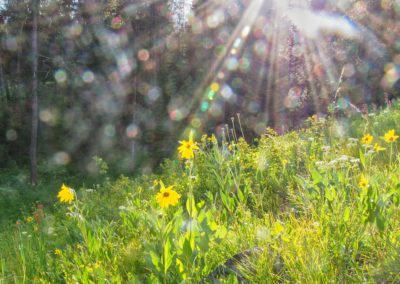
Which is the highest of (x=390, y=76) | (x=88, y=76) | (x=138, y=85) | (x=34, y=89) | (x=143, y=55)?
(x=143, y=55)

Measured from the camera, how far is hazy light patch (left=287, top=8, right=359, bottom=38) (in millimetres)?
19000

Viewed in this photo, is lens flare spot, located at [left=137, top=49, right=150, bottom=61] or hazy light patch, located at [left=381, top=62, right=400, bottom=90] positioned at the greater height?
lens flare spot, located at [left=137, top=49, right=150, bottom=61]

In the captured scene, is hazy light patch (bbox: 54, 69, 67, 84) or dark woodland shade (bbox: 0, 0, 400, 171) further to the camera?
hazy light patch (bbox: 54, 69, 67, 84)

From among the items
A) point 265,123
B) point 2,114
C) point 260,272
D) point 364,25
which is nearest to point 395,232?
point 260,272

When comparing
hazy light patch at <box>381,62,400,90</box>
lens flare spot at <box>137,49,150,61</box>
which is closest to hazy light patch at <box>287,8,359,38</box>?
hazy light patch at <box>381,62,400,90</box>

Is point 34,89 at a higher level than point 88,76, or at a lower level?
higher

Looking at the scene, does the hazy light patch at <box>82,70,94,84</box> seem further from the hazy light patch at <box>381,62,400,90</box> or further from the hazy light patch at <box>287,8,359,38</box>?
the hazy light patch at <box>381,62,400,90</box>

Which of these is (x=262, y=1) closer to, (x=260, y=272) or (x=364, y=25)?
(x=364, y=25)

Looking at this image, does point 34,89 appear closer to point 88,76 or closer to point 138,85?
point 88,76

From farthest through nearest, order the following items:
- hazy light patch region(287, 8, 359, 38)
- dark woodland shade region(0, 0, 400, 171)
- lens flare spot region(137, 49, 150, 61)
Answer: hazy light patch region(287, 8, 359, 38) → lens flare spot region(137, 49, 150, 61) → dark woodland shade region(0, 0, 400, 171)

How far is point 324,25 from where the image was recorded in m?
20.2

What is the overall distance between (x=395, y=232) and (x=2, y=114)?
58.0 ft

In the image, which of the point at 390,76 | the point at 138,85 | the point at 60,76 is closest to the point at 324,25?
the point at 390,76

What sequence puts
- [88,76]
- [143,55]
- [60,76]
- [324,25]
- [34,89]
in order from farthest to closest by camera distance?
[324,25]
[88,76]
[60,76]
[143,55]
[34,89]
